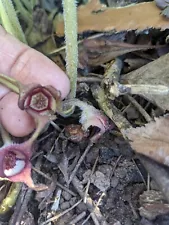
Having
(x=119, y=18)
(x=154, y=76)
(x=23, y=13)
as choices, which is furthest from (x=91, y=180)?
(x=23, y=13)

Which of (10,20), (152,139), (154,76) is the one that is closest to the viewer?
(152,139)

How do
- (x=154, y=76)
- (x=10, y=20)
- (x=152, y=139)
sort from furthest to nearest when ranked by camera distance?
(x=10, y=20)
(x=154, y=76)
(x=152, y=139)

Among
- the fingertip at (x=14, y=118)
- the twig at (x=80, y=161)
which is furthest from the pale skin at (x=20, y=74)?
the twig at (x=80, y=161)

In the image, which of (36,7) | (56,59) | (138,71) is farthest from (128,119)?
(36,7)

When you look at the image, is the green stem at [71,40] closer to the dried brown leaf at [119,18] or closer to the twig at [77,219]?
the dried brown leaf at [119,18]

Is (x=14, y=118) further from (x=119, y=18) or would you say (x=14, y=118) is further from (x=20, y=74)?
(x=119, y=18)

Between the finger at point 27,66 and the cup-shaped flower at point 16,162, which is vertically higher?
the finger at point 27,66
